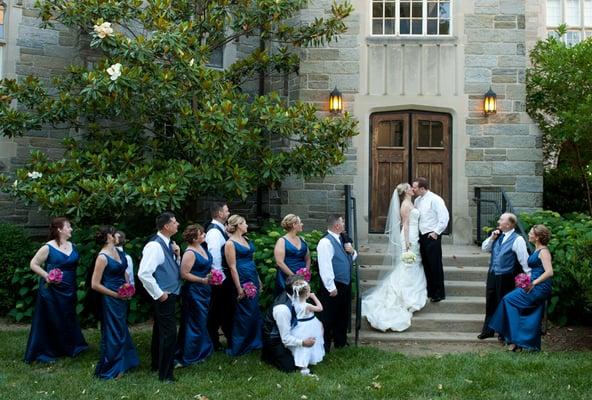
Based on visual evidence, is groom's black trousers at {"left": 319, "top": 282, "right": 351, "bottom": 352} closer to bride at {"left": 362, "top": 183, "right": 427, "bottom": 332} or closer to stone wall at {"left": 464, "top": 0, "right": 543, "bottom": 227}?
bride at {"left": 362, "top": 183, "right": 427, "bottom": 332}

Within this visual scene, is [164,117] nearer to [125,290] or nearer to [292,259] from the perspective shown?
[292,259]

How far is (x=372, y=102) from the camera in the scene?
38.0 ft

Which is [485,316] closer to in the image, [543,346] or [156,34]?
[543,346]

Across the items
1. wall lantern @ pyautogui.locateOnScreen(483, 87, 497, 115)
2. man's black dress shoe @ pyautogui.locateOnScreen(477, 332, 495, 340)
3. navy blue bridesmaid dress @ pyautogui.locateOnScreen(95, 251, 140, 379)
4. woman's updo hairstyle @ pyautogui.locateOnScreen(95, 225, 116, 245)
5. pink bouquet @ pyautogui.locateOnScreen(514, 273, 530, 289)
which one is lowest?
man's black dress shoe @ pyautogui.locateOnScreen(477, 332, 495, 340)

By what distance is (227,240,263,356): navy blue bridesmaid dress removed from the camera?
7.42m

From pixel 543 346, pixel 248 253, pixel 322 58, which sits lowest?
pixel 543 346

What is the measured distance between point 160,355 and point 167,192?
2624 mm

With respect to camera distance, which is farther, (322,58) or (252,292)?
(322,58)

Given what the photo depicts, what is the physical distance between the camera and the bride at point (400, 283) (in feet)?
27.4

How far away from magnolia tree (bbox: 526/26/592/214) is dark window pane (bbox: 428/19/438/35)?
2.17m

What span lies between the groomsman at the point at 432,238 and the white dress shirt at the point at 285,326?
2.82m

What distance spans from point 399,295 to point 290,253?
201cm

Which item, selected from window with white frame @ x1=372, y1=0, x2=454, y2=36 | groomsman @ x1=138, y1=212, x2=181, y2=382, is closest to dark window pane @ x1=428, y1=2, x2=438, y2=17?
window with white frame @ x1=372, y1=0, x2=454, y2=36

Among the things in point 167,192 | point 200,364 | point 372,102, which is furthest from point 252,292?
point 372,102
